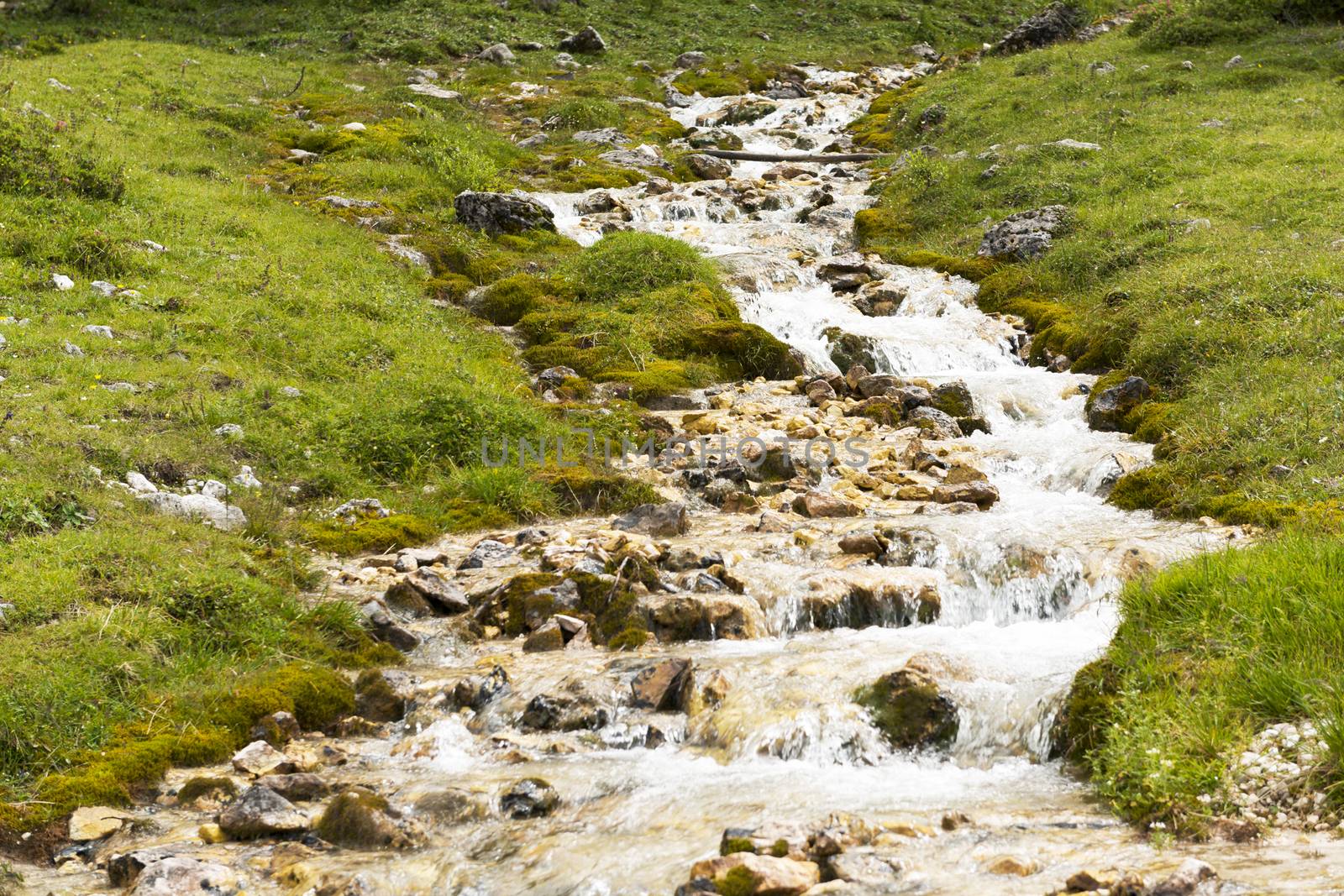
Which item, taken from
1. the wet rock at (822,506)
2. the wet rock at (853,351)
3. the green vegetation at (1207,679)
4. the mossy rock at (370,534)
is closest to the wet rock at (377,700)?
the mossy rock at (370,534)

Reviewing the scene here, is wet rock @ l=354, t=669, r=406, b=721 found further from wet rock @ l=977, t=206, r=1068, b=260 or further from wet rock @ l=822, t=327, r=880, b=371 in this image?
wet rock @ l=977, t=206, r=1068, b=260

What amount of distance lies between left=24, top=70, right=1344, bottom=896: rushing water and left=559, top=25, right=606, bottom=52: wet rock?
30189mm

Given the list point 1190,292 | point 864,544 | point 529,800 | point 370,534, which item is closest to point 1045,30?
point 1190,292

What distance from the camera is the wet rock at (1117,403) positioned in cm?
1491

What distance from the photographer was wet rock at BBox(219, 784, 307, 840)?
22.1 feet

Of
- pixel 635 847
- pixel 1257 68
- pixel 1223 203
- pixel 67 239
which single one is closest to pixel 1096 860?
pixel 635 847

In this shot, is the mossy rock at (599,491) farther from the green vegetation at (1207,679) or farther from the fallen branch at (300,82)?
the fallen branch at (300,82)

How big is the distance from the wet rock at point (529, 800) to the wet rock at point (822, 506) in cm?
616

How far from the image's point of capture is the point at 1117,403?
15055 millimetres

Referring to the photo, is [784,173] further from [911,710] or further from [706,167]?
[911,710]

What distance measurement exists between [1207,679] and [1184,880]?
2.25 metres

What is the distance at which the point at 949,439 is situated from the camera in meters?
15.3

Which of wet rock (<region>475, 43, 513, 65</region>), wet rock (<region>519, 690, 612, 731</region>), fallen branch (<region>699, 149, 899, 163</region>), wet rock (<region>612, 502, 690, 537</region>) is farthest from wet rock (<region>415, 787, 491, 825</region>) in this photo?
wet rock (<region>475, 43, 513, 65</region>)

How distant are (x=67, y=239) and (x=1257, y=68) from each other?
27740 millimetres
